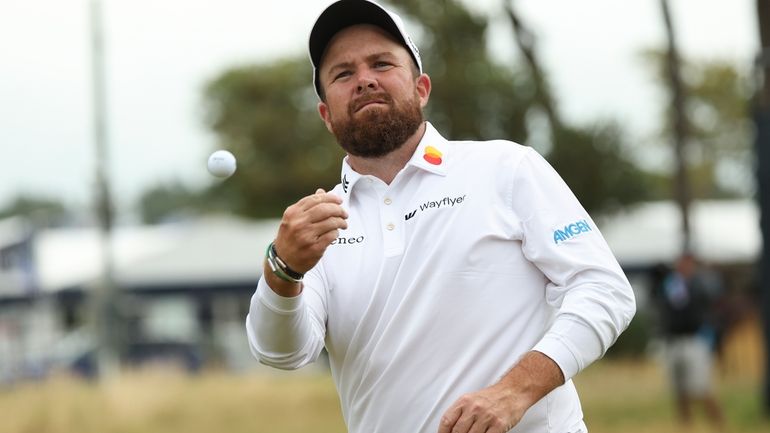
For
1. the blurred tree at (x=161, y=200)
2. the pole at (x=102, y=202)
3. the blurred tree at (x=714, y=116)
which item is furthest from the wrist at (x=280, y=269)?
the blurred tree at (x=161, y=200)

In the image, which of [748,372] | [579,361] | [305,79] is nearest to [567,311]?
[579,361]

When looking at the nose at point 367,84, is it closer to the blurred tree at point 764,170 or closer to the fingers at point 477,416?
the fingers at point 477,416

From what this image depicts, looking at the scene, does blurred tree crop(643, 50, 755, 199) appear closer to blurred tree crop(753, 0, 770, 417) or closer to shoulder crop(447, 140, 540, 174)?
blurred tree crop(753, 0, 770, 417)

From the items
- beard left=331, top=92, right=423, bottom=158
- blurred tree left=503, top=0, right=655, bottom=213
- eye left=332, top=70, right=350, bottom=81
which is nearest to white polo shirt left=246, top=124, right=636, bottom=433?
beard left=331, top=92, right=423, bottom=158

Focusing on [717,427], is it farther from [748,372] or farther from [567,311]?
[567,311]

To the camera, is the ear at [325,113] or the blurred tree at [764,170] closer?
the ear at [325,113]

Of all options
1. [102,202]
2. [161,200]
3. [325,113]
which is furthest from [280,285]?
[161,200]

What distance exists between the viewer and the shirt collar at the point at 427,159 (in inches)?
160

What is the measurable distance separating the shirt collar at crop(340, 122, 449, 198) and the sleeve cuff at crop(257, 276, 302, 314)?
0.50 metres

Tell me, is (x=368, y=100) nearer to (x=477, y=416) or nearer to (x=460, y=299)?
(x=460, y=299)

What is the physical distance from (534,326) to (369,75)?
31.8 inches

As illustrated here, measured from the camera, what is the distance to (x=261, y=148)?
48.1m

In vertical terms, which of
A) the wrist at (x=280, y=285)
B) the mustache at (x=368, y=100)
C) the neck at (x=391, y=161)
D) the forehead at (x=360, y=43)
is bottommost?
the wrist at (x=280, y=285)

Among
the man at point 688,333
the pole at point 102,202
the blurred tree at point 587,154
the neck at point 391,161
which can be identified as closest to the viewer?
the neck at point 391,161
